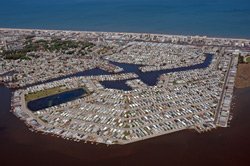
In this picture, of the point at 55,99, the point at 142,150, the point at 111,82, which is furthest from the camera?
the point at 111,82

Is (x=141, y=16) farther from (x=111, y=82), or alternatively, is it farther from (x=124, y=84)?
(x=124, y=84)

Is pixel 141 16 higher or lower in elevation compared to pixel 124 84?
higher

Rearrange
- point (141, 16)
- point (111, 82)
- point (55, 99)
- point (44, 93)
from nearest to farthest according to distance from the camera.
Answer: point (55, 99), point (44, 93), point (111, 82), point (141, 16)

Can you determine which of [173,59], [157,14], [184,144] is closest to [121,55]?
[173,59]

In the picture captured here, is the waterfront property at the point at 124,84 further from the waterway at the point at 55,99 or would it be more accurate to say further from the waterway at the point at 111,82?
the waterway at the point at 111,82

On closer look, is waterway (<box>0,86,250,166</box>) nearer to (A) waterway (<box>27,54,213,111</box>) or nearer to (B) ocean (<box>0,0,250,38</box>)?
(A) waterway (<box>27,54,213,111</box>)

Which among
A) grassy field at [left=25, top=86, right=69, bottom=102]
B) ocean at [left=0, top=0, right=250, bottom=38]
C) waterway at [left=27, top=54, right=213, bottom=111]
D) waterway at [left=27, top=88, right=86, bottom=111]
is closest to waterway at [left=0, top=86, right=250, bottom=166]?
waterway at [left=27, top=88, right=86, bottom=111]

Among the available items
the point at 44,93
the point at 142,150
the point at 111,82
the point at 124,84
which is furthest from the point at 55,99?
the point at 142,150

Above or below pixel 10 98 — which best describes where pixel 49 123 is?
below

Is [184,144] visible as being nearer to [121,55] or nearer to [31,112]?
[31,112]
